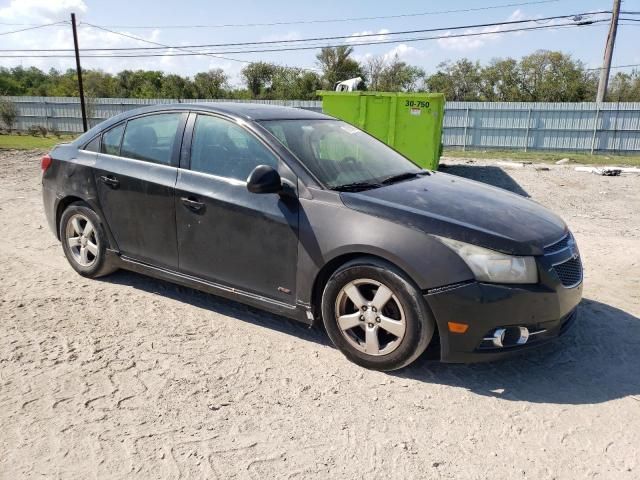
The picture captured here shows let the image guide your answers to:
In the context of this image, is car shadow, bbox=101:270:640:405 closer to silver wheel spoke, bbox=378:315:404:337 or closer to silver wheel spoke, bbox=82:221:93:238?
silver wheel spoke, bbox=378:315:404:337

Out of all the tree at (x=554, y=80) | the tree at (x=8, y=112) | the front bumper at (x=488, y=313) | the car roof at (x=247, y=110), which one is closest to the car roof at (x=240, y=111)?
the car roof at (x=247, y=110)

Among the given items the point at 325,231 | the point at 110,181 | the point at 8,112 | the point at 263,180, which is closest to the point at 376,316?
the point at 325,231

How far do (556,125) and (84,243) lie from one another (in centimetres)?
2214

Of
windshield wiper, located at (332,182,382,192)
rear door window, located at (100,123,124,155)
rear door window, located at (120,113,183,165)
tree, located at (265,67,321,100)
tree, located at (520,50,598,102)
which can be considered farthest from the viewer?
tree, located at (265,67,321,100)

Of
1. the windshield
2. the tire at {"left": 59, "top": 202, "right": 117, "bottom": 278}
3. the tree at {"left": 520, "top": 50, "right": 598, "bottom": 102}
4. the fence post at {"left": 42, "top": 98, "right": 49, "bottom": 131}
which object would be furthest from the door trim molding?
the tree at {"left": 520, "top": 50, "right": 598, "bottom": 102}

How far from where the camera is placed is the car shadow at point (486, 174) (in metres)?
12.8

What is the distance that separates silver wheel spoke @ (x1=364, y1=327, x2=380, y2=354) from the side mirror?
109cm

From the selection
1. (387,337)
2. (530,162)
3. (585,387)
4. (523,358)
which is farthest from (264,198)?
(530,162)

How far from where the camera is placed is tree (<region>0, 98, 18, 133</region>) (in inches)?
1159

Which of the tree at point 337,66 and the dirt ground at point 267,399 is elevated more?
the tree at point 337,66

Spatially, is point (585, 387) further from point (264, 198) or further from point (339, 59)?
point (339, 59)

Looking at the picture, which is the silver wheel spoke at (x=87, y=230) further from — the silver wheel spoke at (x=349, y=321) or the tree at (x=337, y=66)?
the tree at (x=337, y=66)

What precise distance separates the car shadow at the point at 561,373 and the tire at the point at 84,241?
2834 millimetres

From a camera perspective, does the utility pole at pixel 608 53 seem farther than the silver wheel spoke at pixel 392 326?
Yes
